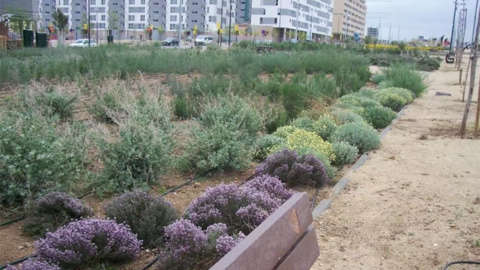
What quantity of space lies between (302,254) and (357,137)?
6.06 m

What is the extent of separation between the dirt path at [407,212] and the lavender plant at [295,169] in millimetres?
375

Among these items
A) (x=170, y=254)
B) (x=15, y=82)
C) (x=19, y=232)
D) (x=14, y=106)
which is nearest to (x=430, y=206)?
(x=170, y=254)

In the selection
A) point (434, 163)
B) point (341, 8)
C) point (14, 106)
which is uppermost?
A: point (341, 8)

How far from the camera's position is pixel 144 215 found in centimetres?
418

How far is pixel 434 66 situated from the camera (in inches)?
1609

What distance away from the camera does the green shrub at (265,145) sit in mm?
7379

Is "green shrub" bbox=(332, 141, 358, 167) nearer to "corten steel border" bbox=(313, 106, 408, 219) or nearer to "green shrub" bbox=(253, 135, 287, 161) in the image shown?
"corten steel border" bbox=(313, 106, 408, 219)

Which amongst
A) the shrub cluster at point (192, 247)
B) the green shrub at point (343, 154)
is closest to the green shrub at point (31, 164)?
the shrub cluster at point (192, 247)

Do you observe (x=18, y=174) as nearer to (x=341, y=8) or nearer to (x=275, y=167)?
(x=275, y=167)

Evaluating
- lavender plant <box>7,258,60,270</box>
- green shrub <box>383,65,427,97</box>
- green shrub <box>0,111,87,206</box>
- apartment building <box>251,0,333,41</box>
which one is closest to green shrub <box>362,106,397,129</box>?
green shrub <box>383,65,427,97</box>

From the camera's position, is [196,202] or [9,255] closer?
[9,255]

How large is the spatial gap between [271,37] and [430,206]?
102 metres

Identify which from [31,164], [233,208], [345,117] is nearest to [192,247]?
[233,208]

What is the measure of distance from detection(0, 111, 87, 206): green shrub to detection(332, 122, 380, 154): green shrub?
15.3 feet
